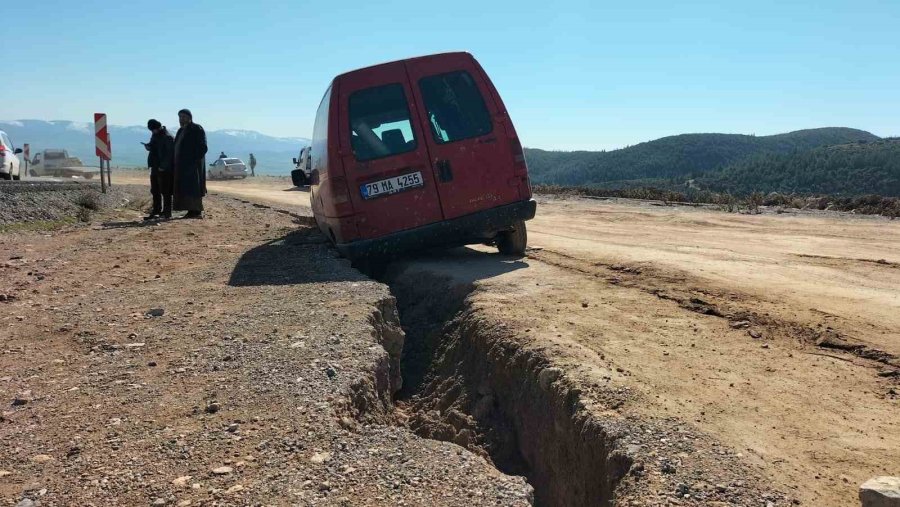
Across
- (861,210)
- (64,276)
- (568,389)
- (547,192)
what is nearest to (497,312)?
(568,389)

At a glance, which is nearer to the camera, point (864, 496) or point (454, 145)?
point (864, 496)

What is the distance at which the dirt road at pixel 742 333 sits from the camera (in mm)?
2936

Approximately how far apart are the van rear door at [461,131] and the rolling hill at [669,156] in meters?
39.8

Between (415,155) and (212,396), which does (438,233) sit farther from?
(212,396)

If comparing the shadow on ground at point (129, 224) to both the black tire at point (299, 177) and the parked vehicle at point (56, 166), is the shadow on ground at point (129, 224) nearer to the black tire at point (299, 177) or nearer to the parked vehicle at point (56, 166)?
the black tire at point (299, 177)

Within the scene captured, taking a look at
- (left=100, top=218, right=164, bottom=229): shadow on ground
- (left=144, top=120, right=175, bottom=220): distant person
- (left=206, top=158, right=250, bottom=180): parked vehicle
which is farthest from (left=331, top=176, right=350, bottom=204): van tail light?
(left=206, top=158, right=250, bottom=180): parked vehicle

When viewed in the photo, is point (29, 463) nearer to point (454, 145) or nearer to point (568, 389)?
point (568, 389)

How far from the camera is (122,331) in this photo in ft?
15.3

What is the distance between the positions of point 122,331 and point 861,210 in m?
12.4

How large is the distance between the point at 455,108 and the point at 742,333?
3591mm

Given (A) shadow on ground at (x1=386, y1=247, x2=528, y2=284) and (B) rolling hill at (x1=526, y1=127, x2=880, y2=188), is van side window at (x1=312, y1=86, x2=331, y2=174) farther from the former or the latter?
(B) rolling hill at (x1=526, y1=127, x2=880, y2=188)

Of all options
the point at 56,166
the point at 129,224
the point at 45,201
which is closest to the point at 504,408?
the point at 129,224

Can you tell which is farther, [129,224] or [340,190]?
[129,224]

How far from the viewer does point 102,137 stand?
15.1 m
